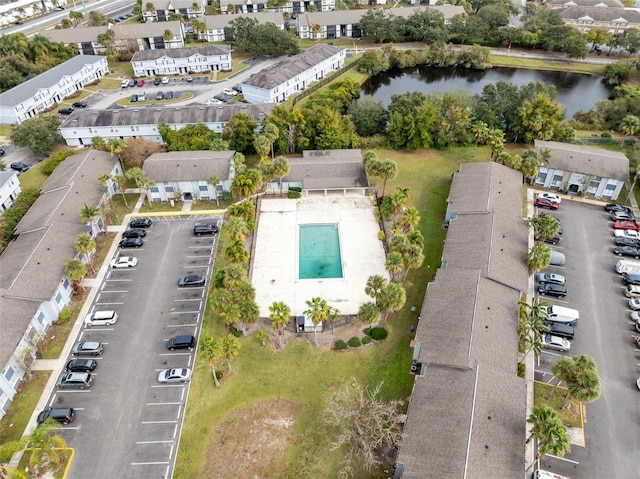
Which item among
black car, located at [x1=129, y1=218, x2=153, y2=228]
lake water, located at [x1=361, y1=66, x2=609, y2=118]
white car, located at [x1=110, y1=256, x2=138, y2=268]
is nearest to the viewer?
white car, located at [x1=110, y1=256, x2=138, y2=268]

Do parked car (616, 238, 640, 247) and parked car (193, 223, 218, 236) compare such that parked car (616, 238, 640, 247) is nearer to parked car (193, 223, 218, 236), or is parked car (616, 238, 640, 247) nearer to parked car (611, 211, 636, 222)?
parked car (611, 211, 636, 222)

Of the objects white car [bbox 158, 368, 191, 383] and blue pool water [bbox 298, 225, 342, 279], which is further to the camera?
blue pool water [bbox 298, 225, 342, 279]

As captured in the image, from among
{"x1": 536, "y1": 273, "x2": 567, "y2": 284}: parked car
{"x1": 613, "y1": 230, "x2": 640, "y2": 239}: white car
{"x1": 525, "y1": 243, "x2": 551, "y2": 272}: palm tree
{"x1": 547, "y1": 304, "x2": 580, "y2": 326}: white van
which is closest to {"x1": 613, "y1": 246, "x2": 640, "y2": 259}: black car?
{"x1": 613, "y1": 230, "x2": 640, "y2": 239}: white car

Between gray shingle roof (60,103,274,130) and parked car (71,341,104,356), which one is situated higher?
gray shingle roof (60,103,274,130)

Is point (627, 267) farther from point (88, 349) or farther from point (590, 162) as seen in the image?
point (88, 349)

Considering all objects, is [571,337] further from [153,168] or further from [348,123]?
[153,168]

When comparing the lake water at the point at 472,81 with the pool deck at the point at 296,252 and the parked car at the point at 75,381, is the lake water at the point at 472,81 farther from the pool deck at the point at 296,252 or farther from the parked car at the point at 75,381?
the parked car at the point at 75,381
